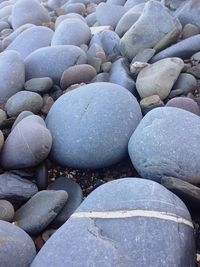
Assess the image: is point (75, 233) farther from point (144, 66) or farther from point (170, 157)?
point (144, 66)

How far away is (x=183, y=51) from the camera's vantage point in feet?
9.38

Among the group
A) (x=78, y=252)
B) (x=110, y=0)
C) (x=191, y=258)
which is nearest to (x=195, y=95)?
(x=191, y=258)

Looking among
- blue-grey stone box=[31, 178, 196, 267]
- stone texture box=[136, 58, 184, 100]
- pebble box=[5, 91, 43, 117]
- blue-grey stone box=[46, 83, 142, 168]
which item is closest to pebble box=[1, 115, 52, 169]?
blue-grey stone box=[46, 83, 142, 168]

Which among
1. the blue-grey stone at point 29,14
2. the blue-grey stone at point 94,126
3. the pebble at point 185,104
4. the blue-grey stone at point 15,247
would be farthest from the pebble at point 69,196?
the blue-grey stone at point 29,14

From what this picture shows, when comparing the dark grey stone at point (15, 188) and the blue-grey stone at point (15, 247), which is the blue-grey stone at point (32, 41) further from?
the blue-grey stone at point (15, 247)

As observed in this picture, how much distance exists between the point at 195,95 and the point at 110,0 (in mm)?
2335

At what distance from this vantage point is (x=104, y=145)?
7.04 ft

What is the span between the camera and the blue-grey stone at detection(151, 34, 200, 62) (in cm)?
286

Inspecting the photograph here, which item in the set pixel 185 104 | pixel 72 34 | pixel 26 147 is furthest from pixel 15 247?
pixel 72 34

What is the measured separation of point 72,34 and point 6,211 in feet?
6.02

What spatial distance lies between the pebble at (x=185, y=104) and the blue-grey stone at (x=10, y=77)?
1.00m

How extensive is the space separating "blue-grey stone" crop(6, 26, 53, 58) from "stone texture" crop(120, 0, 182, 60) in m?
0.85

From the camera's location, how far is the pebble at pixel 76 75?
2.76m

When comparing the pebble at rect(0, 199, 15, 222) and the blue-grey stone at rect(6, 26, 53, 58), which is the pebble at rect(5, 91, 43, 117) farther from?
the blue-grey stone at rect(6, 26, 53, 58)
